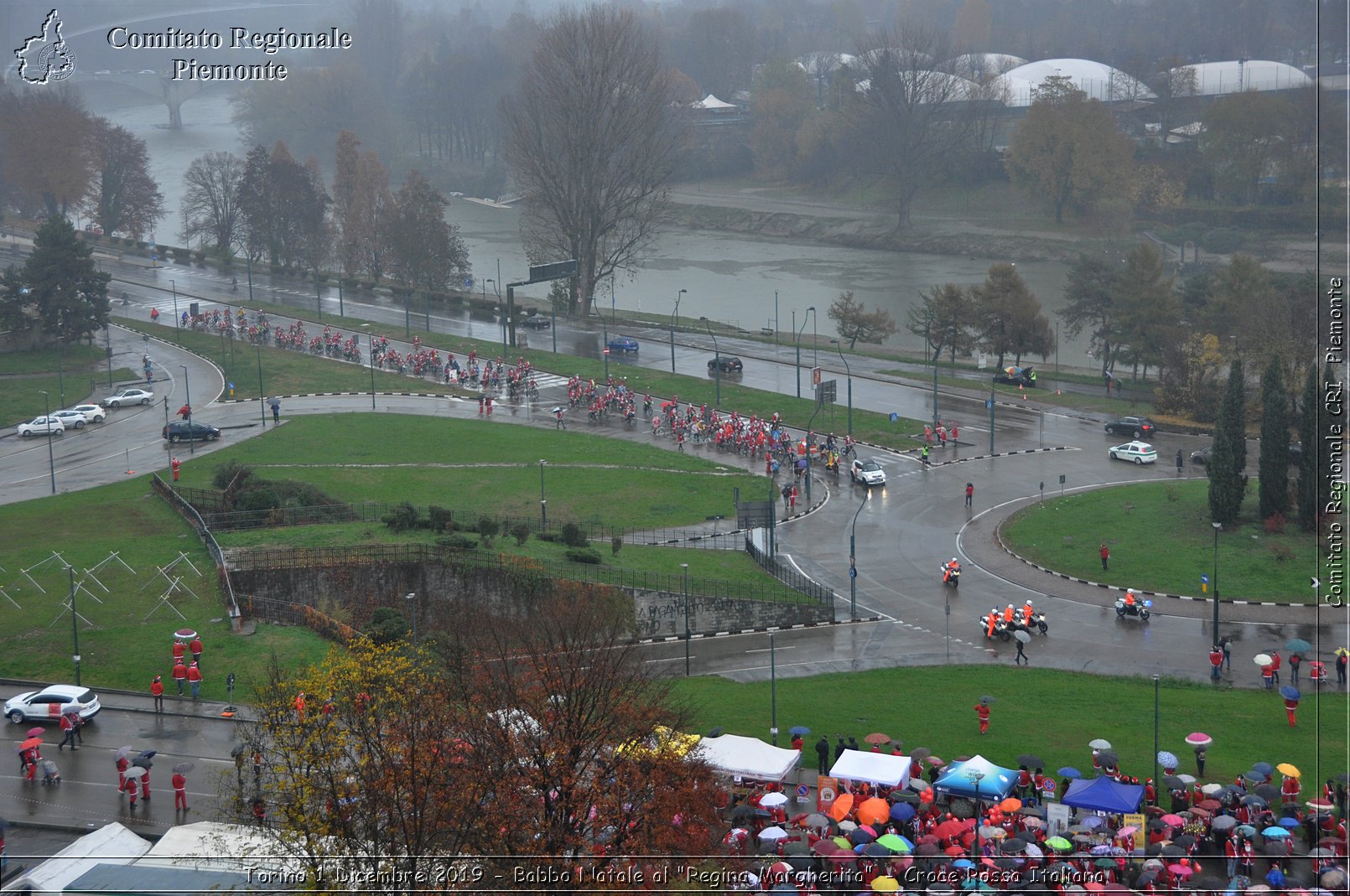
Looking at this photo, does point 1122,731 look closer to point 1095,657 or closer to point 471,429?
point 1095,657

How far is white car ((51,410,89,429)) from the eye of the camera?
2279 inches

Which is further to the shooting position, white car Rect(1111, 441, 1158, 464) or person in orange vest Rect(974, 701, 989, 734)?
white car Rect(1111, 441, 1158, 464)

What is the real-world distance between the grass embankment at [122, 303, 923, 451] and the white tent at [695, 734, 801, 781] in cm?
2876

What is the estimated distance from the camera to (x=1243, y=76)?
13038 cm

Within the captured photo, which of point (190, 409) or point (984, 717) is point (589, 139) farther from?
point (984, 717)

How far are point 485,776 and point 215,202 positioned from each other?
280ft

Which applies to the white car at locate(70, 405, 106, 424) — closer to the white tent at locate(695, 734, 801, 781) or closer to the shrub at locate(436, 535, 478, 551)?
the shrub at locate(436, 535, 478, 551)

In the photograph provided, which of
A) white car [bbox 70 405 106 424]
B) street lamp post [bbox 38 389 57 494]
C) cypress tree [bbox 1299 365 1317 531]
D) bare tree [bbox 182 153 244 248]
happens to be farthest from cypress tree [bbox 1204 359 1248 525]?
bare tree [bbox 182 153 244 248]

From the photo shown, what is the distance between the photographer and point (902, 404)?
2367 inches

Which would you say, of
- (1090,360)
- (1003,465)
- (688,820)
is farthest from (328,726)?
(1090,360)

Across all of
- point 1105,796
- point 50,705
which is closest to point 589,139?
point 50,705

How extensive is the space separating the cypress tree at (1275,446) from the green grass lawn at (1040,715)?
38.1 feet

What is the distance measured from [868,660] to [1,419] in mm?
41681

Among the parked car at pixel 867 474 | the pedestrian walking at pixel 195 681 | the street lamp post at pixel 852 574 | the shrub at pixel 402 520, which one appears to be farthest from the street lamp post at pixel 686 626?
the parked car at pixel 867 474
